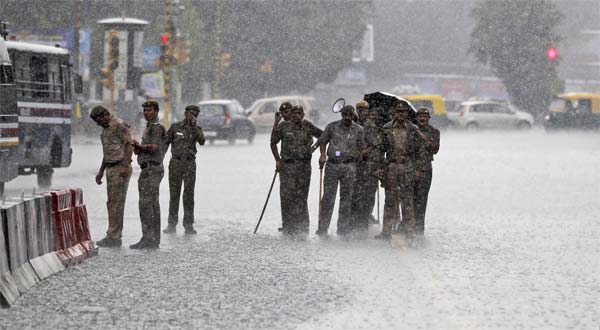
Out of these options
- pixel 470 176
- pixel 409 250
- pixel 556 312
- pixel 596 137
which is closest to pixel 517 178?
pixel 470 176

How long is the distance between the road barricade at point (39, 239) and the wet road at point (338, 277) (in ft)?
0.48

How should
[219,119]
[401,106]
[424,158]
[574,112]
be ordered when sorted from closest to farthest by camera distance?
[401,106] → [424,158] → [219,119] → [574,112]

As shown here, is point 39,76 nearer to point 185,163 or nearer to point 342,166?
point 185,163

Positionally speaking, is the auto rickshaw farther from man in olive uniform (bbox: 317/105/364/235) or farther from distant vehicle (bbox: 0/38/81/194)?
man in olive uniform (bbox: 317/105/364/235)

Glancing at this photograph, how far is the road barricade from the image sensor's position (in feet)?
32.9

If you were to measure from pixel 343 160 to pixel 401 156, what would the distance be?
1069 mm

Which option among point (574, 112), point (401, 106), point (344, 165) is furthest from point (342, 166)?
point (574, 112)

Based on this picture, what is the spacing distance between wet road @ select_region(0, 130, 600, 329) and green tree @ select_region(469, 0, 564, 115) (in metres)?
67.9

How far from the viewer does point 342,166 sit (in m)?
15.5

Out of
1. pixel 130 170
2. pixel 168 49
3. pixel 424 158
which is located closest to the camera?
pixel 130 170

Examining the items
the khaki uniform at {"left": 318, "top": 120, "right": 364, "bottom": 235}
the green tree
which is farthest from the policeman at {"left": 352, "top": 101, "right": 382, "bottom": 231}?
the green tree

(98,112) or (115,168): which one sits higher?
(98,112)

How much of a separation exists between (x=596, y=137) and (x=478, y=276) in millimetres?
45983

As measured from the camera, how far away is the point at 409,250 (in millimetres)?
13828
